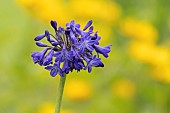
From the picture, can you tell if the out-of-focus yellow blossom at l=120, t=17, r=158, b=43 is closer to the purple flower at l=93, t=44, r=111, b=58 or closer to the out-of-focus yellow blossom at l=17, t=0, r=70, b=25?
the out-of-focus yellow blossom at l=17, t=0, r=70, b=25

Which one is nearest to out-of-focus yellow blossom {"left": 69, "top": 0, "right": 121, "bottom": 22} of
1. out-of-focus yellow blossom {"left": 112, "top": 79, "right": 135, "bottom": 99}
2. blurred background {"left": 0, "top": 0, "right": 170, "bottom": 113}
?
blurred background {"left": 0, "top": 0, "right": 170, "bottom": 113}

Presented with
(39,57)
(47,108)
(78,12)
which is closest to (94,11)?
(78,12)

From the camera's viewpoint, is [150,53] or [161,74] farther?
[150,53]

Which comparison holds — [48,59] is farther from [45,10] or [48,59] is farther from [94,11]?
[94,11]

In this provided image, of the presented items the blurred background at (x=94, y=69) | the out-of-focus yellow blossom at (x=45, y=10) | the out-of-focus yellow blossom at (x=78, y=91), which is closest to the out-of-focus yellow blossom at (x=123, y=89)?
the blurred background at (x=94, y=69)

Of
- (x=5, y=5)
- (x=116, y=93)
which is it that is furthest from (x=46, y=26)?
(x=116, y=93)
